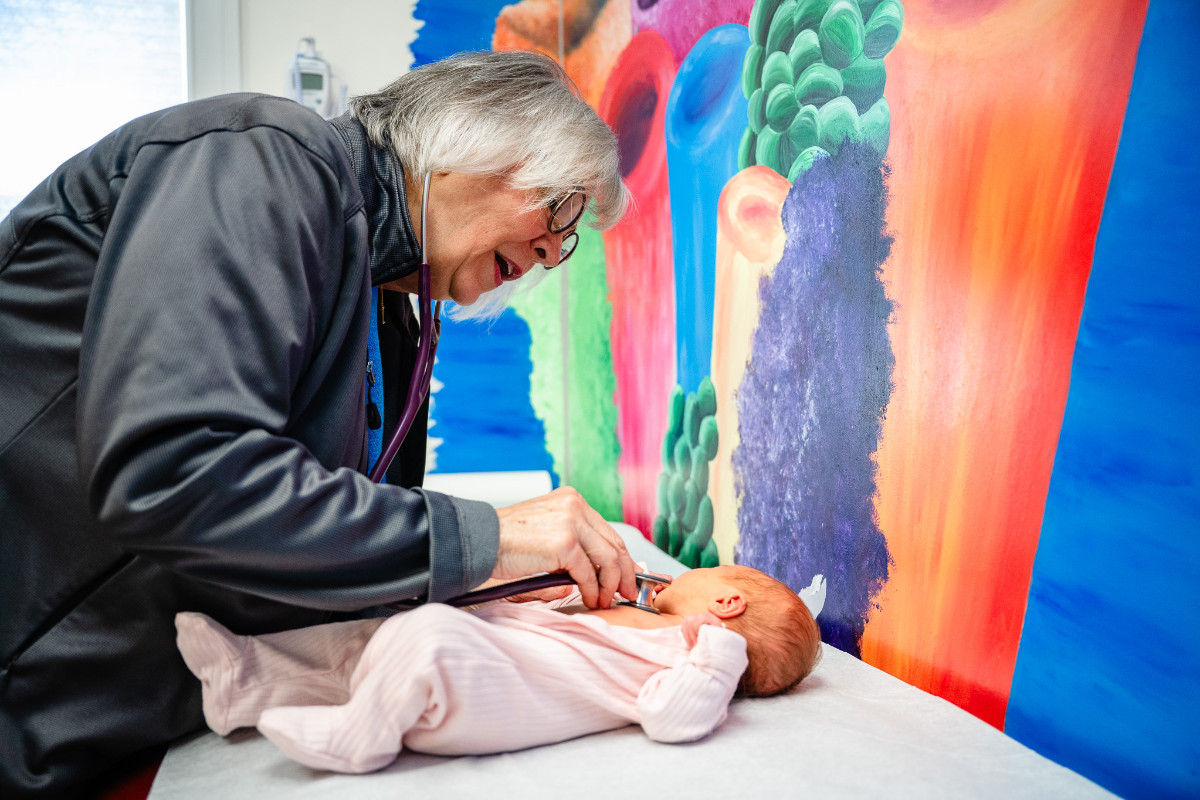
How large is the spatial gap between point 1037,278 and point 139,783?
133 cm

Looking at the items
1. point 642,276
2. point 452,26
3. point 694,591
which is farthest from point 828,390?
point 452,26

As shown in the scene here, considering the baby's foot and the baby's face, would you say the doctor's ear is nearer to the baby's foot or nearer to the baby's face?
the baby's face

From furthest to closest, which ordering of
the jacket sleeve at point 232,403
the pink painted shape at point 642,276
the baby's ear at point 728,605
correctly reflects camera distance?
the pink painted shape at point 642,276, the baby's ear at point 728,605, the jacket sleeve at point 232,403

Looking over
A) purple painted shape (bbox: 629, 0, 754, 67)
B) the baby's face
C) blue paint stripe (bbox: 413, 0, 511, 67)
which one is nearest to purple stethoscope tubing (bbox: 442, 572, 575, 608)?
the baby's face

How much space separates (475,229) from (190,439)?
0.59 m

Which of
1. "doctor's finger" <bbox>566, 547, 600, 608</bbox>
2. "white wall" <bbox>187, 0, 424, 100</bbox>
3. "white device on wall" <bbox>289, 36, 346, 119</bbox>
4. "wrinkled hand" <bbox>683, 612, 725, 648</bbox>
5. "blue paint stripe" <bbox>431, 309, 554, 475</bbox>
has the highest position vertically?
"white wall" <bbox>187, 0, 424, 100</bbox>

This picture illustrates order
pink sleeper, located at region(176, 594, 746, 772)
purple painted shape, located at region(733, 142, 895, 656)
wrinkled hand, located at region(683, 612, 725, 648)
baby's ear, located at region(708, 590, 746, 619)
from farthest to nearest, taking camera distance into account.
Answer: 1. purple painted shape, located at region(733, 142, 895, 656)
2. baby's ear, located at region(708, 590, 746, 619)
3. wrinkled hand, located at region(683, 612, 725, 648)
4. pink sleeper, located at region(176, 594, 746, 772)

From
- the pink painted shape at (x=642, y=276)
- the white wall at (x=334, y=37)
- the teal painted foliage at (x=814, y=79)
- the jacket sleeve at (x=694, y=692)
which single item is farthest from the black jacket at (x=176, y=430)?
the white wall at (x=334, y=37)

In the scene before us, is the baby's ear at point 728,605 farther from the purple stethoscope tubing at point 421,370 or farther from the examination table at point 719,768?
the purple stethoscope tubing at point 421,370

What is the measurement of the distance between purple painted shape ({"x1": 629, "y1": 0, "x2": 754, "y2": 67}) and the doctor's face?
82 centimetres

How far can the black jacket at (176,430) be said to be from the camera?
32.6 inches

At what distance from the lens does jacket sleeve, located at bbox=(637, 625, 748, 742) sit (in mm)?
1052

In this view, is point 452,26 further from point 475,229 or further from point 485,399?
point 475,229

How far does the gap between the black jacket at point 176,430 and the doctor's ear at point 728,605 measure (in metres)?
0.45
